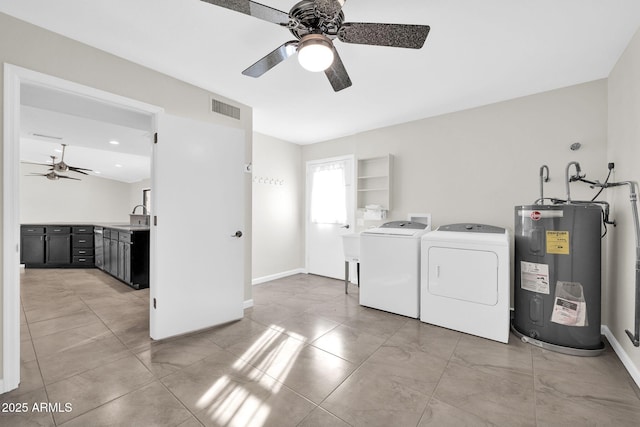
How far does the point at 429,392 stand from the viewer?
174cm

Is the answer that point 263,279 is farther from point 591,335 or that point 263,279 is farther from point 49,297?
point 591,335

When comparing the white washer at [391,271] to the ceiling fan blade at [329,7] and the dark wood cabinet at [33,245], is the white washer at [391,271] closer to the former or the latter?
the ceiling fan blade at [329,7]

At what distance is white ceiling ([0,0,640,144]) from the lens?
1.71 metres

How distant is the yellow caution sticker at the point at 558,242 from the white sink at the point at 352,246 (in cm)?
202

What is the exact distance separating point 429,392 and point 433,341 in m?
0.77

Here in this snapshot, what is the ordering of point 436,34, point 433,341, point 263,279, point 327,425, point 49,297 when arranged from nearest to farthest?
point 327,425 < point 436,34 < point 433,341 < point 49,297 < point 263,279

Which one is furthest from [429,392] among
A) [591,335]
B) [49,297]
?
[49,297]

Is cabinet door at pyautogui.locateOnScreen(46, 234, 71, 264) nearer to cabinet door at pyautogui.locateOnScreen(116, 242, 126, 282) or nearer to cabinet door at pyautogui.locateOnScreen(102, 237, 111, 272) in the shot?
cabinet door at pyautogui.locateOnScreen(102, 237, 111, 272)

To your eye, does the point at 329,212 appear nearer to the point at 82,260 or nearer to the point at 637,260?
the point at 637,260

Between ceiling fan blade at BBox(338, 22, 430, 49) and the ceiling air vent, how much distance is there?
1.92 m

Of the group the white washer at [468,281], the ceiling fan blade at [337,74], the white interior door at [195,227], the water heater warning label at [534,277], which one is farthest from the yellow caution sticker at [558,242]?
the white interior door at [195,227]

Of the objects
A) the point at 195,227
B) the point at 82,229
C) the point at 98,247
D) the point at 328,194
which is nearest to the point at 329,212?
the point at 328,194

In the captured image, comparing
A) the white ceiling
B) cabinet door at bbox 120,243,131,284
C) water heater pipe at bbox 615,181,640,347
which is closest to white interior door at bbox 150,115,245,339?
the white ceiling

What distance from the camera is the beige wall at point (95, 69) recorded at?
5.90 ft
